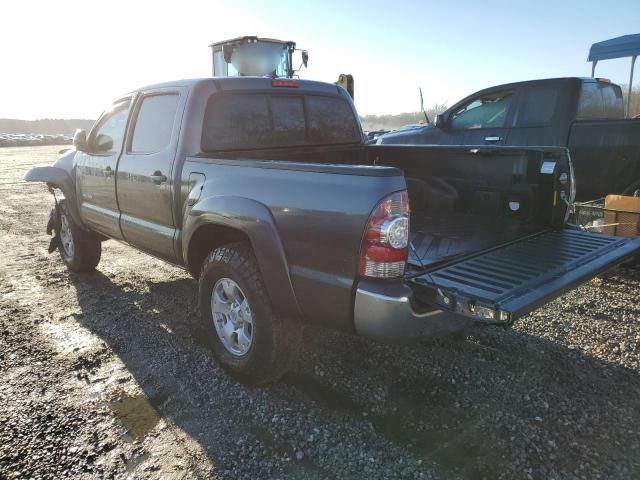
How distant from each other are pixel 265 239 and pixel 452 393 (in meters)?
1.52

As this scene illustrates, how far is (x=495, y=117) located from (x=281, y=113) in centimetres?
399

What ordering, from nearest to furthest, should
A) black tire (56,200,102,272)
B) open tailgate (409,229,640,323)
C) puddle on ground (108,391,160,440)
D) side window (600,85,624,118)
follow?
open tailgate (409,229,640,323)
puddle on ground (108,391,160,440)
black tire (56,200,102,272)
side window (600,85,624,118)

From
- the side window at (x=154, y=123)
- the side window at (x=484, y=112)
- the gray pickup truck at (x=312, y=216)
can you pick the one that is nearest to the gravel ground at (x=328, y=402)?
the gray pickup truck at (x=312, y=216)

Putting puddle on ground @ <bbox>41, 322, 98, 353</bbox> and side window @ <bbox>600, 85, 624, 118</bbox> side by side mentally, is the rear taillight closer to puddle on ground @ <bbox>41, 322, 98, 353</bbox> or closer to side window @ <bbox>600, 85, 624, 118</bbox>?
puddle on ground @ <bbox>41, 322, 98, 353</bbox>

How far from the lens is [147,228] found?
4.04 metres

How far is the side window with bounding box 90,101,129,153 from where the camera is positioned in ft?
14.8

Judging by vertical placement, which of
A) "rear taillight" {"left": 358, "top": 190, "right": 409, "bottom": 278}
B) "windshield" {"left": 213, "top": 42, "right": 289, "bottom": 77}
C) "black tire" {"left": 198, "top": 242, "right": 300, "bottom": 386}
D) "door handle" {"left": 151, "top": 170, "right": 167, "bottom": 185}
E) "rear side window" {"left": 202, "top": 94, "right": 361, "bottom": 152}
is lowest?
"black tire" {"left": 198, "top": 242, "right": 300, "bottom": 386}

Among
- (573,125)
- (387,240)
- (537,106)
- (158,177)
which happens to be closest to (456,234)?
(387,240)

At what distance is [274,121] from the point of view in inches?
160

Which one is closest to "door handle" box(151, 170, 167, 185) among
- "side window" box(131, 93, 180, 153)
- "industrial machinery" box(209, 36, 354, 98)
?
"side window" box(131, 93, 180, 153)

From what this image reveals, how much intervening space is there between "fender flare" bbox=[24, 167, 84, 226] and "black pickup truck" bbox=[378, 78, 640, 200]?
5318 mm

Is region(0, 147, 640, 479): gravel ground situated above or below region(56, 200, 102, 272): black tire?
below

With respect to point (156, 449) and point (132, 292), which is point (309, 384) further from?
point (132, 292)

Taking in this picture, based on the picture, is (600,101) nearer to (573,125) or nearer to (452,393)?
(573,125)
